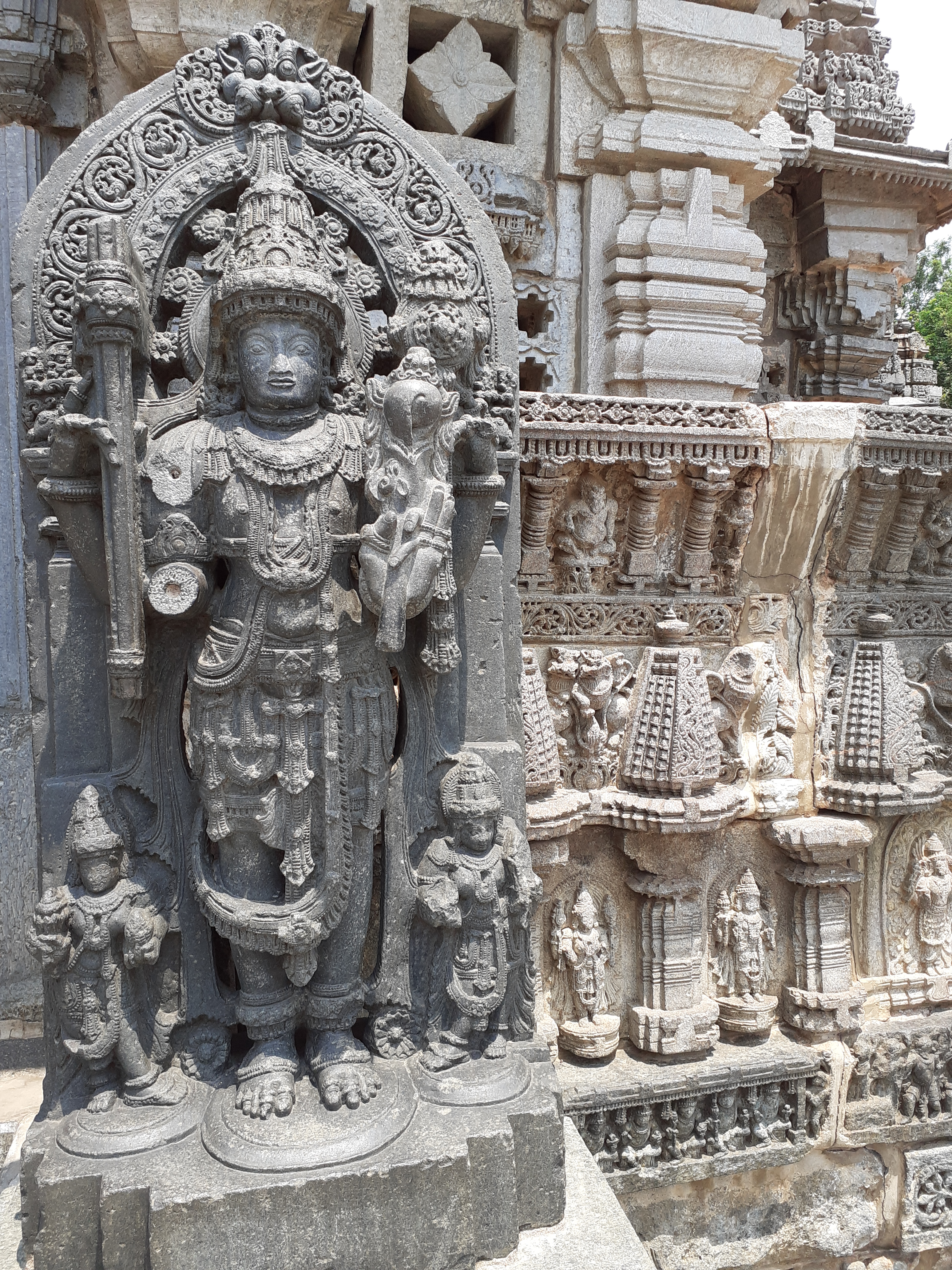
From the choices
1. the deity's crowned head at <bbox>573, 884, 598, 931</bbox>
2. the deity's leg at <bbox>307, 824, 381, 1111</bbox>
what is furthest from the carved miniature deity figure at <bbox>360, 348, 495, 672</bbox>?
the deity's crowned head at <bbox>573, 884, 598, 931</bbox>

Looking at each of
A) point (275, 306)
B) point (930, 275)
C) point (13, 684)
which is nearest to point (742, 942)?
point (275, 306)

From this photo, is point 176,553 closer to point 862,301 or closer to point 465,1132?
point 465,1132

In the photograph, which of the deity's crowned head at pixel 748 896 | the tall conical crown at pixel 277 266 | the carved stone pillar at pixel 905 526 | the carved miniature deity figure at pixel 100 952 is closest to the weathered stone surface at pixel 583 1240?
the carved miniature deity figure at pixel 100 952

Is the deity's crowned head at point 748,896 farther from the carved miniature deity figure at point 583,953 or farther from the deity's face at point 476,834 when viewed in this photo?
the deity's face at point 476,834

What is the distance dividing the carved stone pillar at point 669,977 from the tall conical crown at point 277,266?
8.37 ft

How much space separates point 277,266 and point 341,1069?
85.8 inches

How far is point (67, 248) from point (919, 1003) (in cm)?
446

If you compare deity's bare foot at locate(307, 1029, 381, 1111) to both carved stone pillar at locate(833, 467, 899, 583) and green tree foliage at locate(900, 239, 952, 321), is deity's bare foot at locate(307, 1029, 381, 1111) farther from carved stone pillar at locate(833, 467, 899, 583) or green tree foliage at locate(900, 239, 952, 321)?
green tree foliage at locate(900, 239, 952, 321)

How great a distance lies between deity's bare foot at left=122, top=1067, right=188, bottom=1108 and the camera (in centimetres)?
238

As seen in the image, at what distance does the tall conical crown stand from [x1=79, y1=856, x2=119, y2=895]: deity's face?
1.49 metres

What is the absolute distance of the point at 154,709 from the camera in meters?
2.52

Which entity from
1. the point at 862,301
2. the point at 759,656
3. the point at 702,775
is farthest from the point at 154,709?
the point at 862,301

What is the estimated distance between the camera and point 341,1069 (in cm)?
241

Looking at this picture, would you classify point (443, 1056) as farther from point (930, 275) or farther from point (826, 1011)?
point (930, 275)
